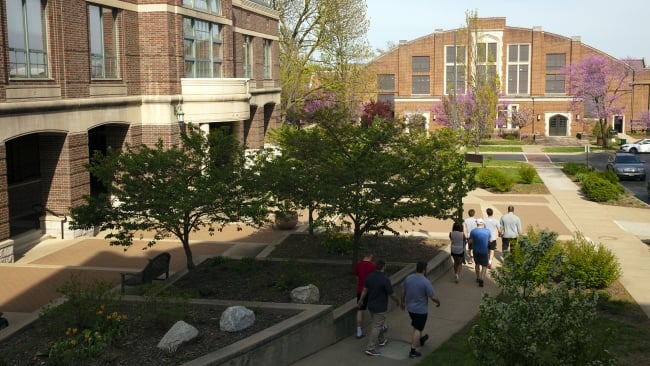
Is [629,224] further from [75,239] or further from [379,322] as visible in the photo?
[75,239]

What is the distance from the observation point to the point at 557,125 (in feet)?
229

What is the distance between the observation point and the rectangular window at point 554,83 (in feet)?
227

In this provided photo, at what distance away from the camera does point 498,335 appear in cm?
659

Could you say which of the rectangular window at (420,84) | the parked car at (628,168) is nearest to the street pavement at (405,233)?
the parked car at (628,168)

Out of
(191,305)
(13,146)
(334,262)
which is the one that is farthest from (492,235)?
(13,146)

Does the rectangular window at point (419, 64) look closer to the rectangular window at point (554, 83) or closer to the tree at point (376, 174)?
the rectangular window at point (554, 83)

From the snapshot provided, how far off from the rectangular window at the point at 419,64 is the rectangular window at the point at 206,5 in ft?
147

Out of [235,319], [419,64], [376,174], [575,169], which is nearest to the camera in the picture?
[235,319]

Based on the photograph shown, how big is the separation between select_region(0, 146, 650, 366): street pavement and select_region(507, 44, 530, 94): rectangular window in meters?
42.5

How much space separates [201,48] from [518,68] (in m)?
48.3

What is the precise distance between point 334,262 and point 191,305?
4.67 m

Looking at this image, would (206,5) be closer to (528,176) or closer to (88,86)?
(88,86)

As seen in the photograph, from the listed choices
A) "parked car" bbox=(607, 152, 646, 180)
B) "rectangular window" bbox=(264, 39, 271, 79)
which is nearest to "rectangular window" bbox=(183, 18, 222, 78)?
"rectangular window" bbox=(264, 39, 271, 79)

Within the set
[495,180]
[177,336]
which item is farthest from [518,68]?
[177,336]
